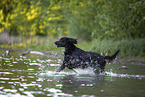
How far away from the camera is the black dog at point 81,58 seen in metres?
9.42

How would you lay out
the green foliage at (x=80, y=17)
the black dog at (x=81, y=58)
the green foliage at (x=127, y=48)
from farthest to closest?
the green foliage at (x=80, y=17) < the green foliage at (x=127, y=48) < the black dog at (x=81, y=58)

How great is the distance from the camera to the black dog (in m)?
9.42

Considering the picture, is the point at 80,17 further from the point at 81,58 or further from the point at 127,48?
the point at 81,58

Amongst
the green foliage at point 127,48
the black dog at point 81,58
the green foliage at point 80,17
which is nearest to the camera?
the black dog at point 81,58

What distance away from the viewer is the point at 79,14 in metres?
27.2

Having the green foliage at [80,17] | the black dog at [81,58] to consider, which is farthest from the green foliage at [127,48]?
the black dog at [81,58]

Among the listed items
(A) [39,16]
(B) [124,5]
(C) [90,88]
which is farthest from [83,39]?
(C) [90,88]

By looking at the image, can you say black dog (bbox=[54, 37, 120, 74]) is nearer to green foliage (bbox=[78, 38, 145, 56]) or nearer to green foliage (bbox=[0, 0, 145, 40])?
green foliage (bbox=[0, 0, 145, 40])

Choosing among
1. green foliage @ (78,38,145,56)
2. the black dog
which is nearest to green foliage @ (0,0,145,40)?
green foliage @ (78,38,145,56)

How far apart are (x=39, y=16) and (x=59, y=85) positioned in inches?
797

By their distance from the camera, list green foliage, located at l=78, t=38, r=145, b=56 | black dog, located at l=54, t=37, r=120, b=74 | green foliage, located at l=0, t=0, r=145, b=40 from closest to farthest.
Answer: black dog, located at l=54, t=37, r=120, b=74, green foliage, located at l=78, t=38, r=145, b=56, green foliage, located at l=0, t=0, r=145, b=40

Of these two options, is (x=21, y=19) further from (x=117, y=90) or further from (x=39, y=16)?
(x=117, y=90)

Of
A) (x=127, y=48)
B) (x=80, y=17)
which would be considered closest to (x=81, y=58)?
(x=127, y=48)

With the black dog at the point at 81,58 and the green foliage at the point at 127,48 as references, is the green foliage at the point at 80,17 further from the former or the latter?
the black dog at the point at 81,58
